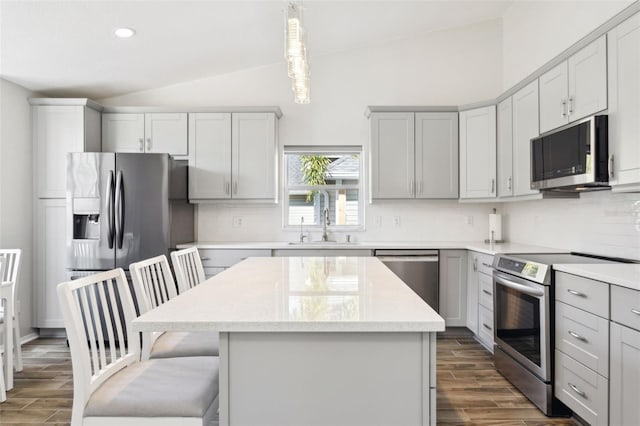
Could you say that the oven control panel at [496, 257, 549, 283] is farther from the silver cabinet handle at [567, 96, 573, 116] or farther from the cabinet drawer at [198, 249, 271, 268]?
the cabinet drawer at [198, 249, 271, 268]

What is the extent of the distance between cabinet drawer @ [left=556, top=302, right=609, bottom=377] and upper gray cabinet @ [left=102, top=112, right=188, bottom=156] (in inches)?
141

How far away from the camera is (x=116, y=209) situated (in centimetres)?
369

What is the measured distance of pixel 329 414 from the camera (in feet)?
4.17

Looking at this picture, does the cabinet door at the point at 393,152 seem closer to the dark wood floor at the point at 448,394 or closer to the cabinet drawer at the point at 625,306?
the dark wood floor at the point at 448,394

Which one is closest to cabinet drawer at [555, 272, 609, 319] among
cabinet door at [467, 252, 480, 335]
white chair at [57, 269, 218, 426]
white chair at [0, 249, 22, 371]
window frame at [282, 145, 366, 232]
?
cabinet door at [467, 252, 480, 335]

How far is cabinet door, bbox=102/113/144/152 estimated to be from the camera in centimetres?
425

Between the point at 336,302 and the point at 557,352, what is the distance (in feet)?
5.53

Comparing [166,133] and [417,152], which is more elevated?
[166,133]

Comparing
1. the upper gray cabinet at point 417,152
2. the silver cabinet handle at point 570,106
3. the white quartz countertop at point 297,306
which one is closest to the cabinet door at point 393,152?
the upper gray cabinet at point 417,152

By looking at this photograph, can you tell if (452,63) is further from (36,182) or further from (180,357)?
(36,182)

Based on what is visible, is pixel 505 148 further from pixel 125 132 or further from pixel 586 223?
pixel 125 132

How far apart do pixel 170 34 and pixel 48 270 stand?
98.4 inches

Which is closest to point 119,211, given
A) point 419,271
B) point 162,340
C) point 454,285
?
point 162,340

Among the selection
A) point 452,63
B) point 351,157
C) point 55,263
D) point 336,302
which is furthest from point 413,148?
point 55,263
